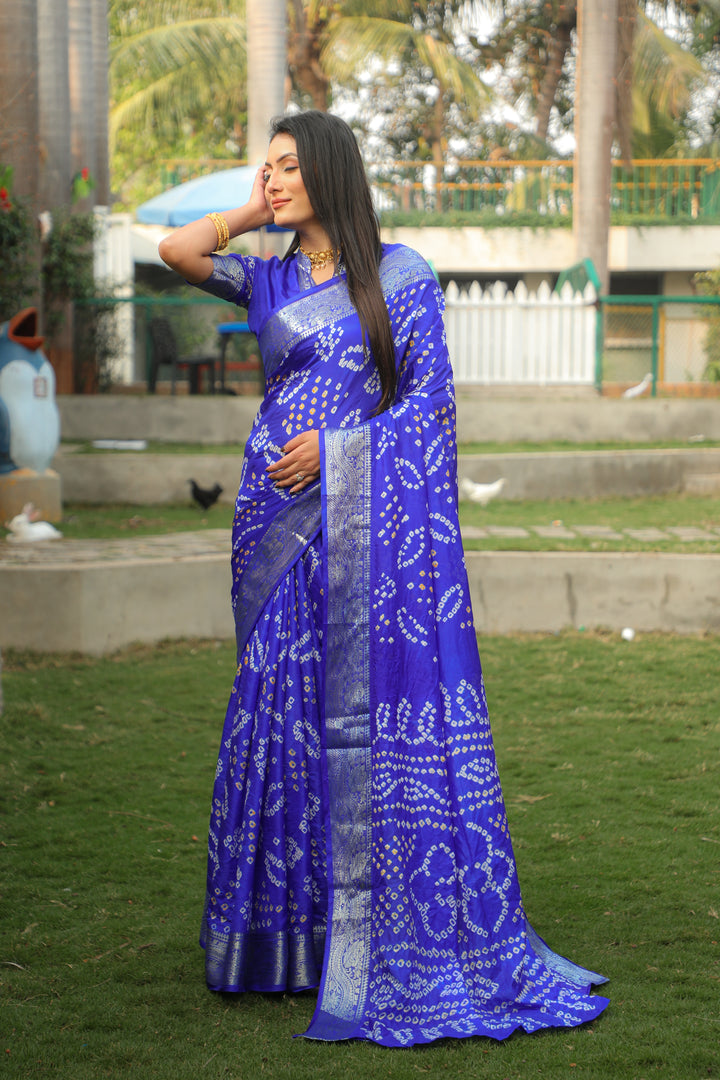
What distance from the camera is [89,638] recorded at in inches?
232

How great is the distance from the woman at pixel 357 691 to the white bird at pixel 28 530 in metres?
4.66

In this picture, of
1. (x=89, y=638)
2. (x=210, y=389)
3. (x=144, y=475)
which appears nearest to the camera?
(x=89, y=638)

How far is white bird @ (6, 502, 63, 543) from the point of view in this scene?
23.2ft

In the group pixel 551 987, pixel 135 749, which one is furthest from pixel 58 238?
pixel 551 987

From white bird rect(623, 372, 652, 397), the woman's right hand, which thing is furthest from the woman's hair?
white bird rect(623, 372, 652, 397)

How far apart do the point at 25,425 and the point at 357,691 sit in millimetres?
6022

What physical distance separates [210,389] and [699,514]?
5731 mm

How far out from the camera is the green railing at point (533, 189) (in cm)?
2055

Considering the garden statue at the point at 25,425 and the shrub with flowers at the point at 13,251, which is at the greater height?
the shrub with flowers at the point at 13,251

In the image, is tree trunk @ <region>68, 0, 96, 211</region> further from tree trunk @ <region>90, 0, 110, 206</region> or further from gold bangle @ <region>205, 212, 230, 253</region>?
gold bangle @ <region>205, 212, 230, 253</region>

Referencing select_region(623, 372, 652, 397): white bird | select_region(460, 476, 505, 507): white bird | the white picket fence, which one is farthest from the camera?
the white picket fence

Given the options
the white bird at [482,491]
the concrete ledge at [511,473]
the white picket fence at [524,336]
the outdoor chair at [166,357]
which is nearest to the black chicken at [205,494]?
the concrete ledge at [511,473]

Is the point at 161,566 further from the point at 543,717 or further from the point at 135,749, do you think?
the point at 543,717

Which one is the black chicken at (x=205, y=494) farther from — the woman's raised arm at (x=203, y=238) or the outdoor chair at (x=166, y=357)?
the woman's raised arm at (x=203, y=238)
